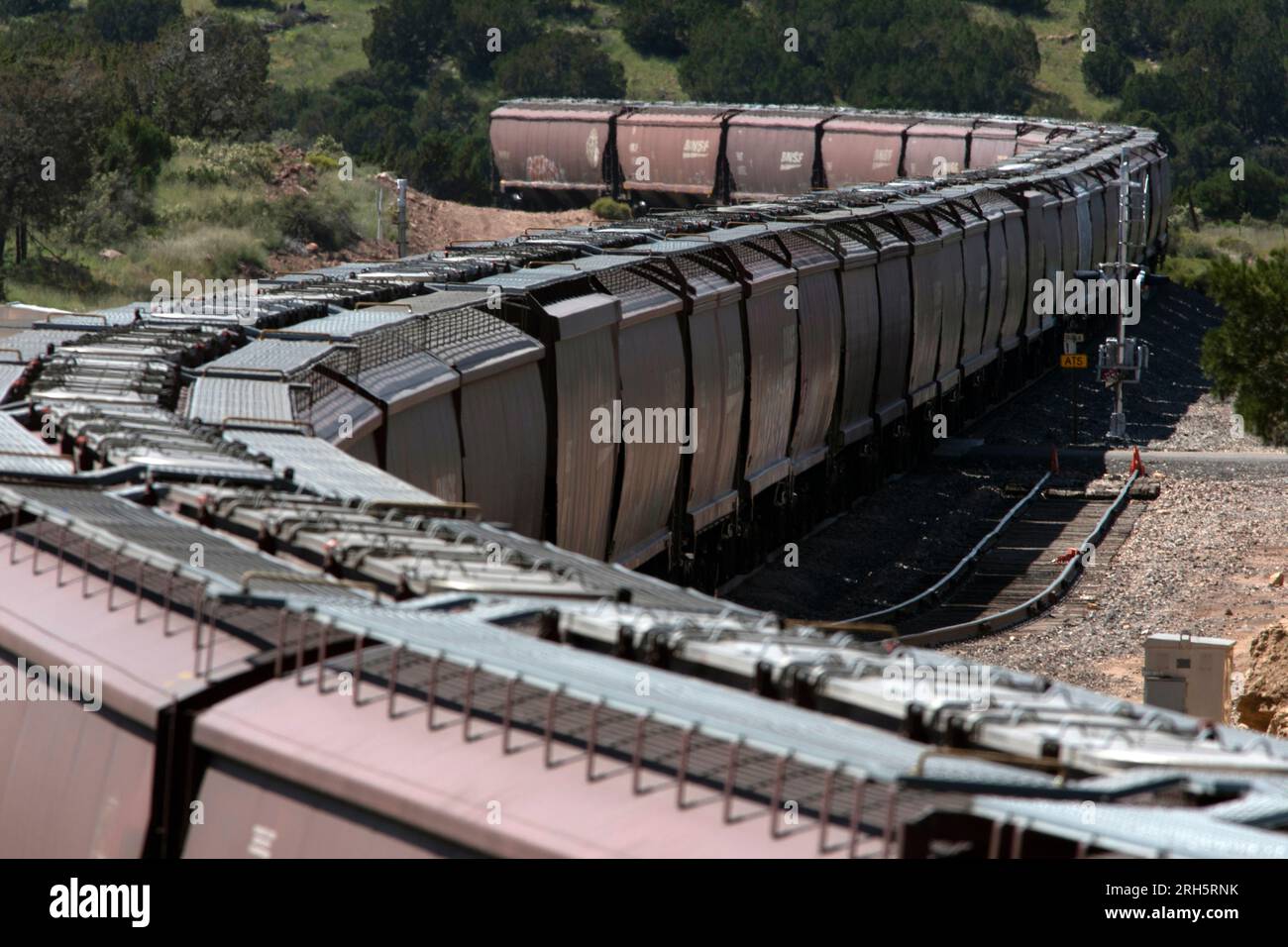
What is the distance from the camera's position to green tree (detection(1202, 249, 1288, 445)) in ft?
112

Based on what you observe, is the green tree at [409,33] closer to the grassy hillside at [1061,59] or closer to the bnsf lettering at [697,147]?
the grassy hillside at [1061,59]

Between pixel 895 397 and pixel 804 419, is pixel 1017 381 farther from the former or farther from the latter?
pixel 804 419

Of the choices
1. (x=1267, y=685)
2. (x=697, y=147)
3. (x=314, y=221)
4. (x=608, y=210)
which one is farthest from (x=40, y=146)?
(x=1267, y=685)

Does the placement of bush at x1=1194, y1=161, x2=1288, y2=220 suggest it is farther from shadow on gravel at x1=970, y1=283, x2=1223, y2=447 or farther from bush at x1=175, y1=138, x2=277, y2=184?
bush at x1=175, y1=138, x2=277, y2=184

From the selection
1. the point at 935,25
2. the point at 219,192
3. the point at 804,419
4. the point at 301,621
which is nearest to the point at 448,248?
the point at 804,419

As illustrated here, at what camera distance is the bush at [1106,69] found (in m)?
108

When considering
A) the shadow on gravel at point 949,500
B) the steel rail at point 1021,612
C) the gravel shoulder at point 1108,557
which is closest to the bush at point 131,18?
the shadow on gravel at point 949,500

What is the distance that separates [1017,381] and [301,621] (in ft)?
127

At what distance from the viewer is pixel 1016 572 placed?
2717 cm

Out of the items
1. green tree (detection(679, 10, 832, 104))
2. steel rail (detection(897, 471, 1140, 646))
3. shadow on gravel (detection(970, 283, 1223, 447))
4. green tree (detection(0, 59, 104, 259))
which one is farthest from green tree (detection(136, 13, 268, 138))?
steel rail (detection(897, 471, 1140, 646))

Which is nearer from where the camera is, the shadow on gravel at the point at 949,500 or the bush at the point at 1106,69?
the shadow on gravel at the point at 949,500

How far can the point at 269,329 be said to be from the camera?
18438 millimetres

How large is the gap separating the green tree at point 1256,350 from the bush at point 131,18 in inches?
3002

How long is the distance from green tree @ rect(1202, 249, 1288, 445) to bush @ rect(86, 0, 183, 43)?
76.3 meters
